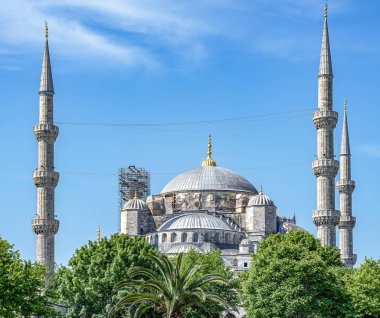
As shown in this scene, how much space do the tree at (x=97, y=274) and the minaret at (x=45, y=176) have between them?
23.7m

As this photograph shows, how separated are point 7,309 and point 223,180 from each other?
76037mm

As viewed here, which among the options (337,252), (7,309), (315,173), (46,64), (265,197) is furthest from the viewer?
(265,197)

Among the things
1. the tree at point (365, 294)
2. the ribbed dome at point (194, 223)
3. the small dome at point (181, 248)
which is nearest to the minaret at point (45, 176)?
the small dome at point (181, 248)

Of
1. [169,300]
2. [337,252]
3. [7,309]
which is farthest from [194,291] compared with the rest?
[337,252]

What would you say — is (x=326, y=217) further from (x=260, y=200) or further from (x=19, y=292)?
(x=19, y=292)

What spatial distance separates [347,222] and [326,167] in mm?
15316

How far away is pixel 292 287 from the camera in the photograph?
217 feet

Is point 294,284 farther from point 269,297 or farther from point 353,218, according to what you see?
point 353,218

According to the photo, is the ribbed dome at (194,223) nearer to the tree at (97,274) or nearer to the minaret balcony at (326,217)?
the minaret balcony at (326,217)

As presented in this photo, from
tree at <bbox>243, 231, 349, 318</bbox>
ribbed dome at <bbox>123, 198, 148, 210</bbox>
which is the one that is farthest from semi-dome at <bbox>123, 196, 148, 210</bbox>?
tree at <bbox>243, 231, 349, 318</bbox>

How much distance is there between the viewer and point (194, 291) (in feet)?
181

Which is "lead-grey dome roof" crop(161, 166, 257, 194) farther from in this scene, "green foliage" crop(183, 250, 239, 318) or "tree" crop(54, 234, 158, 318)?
"tree" crop(54, 234, 158, 318)

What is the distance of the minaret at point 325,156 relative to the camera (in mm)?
92312

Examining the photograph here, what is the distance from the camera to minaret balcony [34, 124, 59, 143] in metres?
98.1
